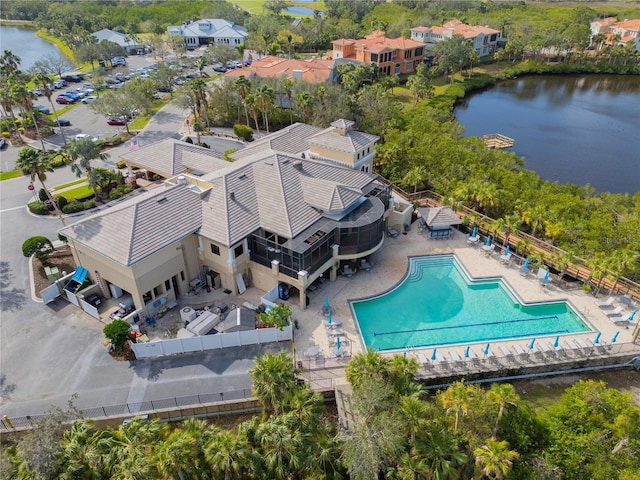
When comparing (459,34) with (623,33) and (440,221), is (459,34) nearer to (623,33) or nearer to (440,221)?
(623,33)

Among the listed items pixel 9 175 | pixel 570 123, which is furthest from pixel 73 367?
pixel 570 123

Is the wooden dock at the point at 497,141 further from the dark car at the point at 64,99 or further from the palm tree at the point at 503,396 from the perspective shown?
the dark car at the point at 64,99

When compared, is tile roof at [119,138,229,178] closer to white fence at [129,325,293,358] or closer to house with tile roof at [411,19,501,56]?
white fence at [129,325,293,358]

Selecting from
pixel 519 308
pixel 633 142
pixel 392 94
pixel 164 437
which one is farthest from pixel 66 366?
pixel 633 142

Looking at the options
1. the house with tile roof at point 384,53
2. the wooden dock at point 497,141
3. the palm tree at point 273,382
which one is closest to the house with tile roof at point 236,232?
the palm tree at point 273,382

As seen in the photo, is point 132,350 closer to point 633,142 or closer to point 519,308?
point 519,308

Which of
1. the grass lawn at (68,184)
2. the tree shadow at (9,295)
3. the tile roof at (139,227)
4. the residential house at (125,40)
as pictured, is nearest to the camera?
the tile roof at (139,227)

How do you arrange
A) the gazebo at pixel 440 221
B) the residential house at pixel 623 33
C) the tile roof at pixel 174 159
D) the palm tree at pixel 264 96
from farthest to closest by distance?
the residential house at pixel 623 33, the palm tree at pixel 264 96, the tile roof at pixel 174 159, the gazebo at pixel 440 221
